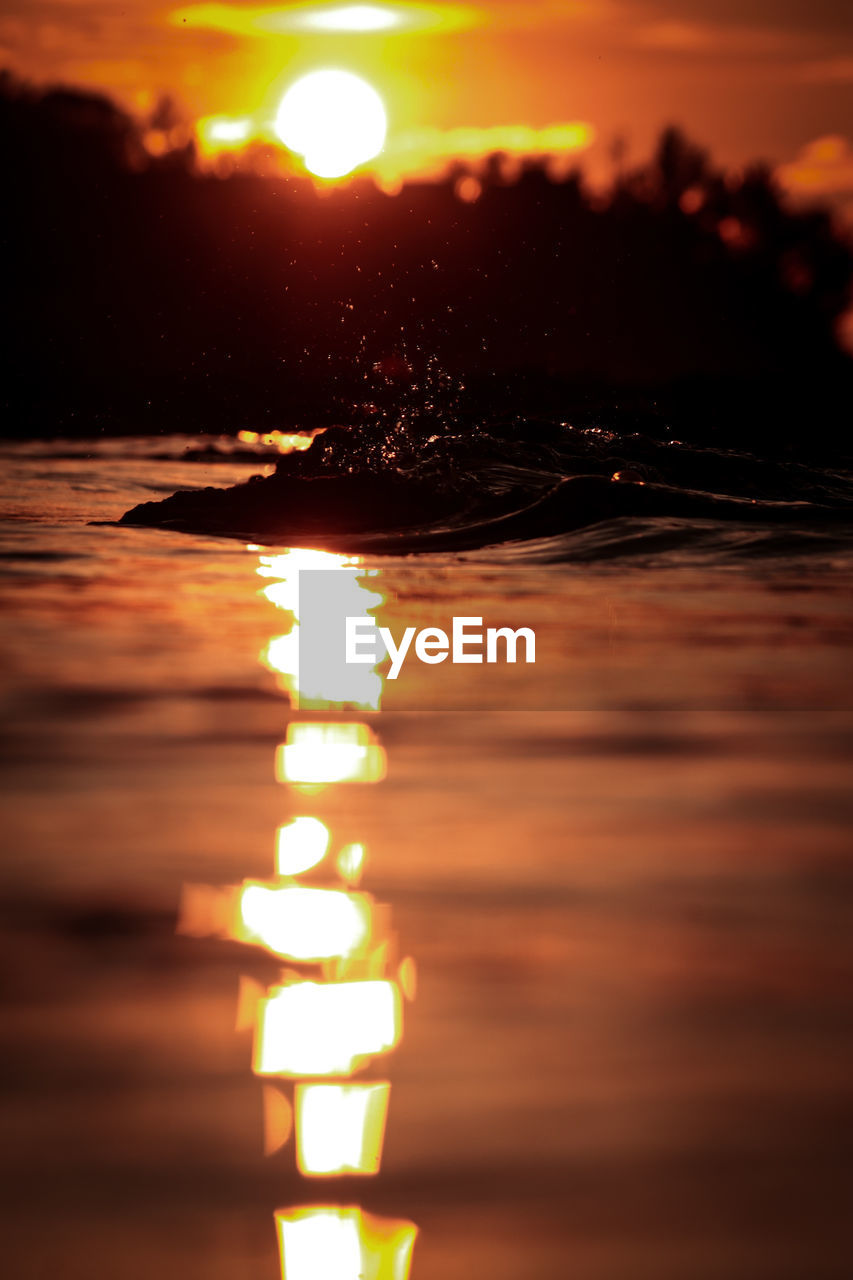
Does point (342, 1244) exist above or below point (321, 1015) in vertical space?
below

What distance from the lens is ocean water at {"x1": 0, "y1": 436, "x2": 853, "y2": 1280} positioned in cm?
144

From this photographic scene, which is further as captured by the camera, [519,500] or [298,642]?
[519,500]

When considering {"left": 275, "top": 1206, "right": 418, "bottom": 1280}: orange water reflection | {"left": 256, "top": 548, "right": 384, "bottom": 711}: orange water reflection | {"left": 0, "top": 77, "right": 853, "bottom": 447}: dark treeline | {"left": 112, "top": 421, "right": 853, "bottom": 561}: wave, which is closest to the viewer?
{"left": 275, "top": 1206, "right": 418, "bottom": 1280}: orange water reflection

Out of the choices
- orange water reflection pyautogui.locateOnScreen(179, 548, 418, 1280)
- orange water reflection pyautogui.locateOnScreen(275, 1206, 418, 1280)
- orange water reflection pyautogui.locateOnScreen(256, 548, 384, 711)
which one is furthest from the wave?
orange water reflection pyautogui.locateOnScreen(275, 1206, 418, 1280)

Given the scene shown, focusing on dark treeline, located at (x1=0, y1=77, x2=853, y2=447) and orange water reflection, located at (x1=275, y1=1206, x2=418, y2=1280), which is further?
dark treeline, located at (x1=0, y1=77, x2=853, y2=447)

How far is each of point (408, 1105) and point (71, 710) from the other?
2.44 m

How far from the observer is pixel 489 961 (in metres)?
2.09

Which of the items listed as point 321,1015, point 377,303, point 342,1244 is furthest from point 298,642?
point 377,303

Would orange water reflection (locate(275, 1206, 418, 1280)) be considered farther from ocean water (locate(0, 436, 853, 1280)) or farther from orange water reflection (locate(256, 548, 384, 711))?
orange water reflection (locate(256, 548, 384, 711))

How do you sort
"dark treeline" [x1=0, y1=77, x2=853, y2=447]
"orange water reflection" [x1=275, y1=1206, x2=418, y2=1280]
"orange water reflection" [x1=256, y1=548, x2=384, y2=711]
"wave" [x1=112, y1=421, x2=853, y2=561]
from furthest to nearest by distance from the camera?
"dark treeline" [x1=0, y1=77, x2=853, y2=447] → "wave" [x1=112, y1=421, x2=853, y2=561] → "orange water reflection" [x1=256, y1=548, x2=384, y2=711] → "orange water reflection" [x1=275, y1=1206, x2=418, y2=1280]

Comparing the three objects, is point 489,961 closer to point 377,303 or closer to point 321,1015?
point 321,1015

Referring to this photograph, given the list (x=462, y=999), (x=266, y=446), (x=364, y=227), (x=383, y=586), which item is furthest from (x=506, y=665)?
(x=364, y=227)

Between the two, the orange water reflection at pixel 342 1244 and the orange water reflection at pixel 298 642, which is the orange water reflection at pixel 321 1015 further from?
the orange water reflection at pixel 298 642

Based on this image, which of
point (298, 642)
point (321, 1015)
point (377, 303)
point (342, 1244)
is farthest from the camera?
point (377, 303)
